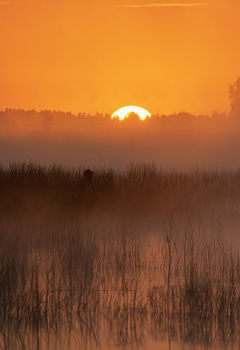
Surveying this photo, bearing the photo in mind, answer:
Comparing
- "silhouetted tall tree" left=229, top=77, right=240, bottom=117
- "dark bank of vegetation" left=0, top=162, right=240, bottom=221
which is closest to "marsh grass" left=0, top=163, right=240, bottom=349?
"dark bank of vegetation" left=0, top=162, right=240, bottom=221

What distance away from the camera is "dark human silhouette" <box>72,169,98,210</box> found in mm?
10008

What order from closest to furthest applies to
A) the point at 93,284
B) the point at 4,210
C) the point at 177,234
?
the point at 93,284, the point at 177,234, the point at 4,210

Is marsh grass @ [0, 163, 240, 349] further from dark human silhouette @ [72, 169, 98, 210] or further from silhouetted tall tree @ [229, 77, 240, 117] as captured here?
silhouetted tall tree @ [229, 77, 240, 117]

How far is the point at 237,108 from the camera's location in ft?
137

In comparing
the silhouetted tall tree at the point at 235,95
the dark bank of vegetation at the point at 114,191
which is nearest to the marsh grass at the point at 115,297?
the dark bank of vegetation at the point at 114,191

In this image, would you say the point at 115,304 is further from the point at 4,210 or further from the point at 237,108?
the point at 237,108

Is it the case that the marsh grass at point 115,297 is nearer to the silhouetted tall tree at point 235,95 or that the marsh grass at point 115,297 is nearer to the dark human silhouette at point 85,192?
the dark human silhouette at point 85,192

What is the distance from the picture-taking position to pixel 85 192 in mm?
10047

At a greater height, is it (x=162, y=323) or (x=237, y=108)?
(x=237, y=108)

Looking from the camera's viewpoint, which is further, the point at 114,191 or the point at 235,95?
the point at 235,95

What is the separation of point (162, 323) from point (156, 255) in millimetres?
2550

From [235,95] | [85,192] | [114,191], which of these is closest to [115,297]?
[85,192]

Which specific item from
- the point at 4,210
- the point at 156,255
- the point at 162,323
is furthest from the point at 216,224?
the point at 162,323

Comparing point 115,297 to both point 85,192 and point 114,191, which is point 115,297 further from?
point 114,191
